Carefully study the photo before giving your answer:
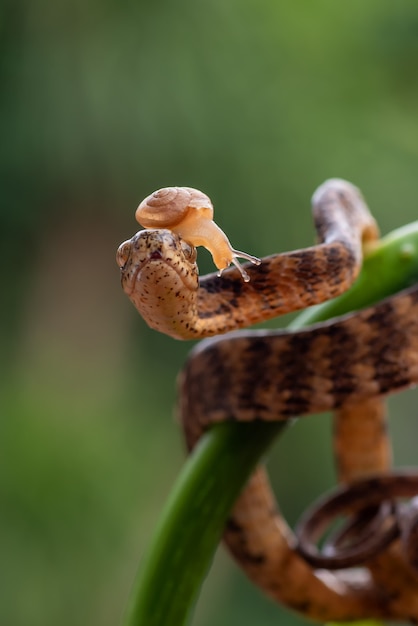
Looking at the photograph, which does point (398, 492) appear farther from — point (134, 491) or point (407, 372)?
point (134, 491)

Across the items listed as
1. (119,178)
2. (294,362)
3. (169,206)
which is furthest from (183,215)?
(119,178)

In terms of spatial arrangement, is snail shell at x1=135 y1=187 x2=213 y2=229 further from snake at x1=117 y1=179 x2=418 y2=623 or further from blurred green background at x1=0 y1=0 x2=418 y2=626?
blurred green background at x1=0 y1=0 x2=418 y2=626

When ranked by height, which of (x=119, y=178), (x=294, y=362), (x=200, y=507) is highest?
(x=119, y=178)

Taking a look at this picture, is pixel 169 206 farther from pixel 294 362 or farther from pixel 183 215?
pixel 294 362

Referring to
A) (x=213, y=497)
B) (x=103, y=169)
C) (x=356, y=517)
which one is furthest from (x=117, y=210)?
(x=213, y=497)

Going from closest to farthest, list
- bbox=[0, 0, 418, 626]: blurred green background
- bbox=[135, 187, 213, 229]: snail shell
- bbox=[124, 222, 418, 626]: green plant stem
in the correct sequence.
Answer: bbox=[135, 187, 213, 229]: snail shell < bbox=[124, 222, 418, 626]: green plant stem < bbox=[0, 0, 418, 626]: blurred green background

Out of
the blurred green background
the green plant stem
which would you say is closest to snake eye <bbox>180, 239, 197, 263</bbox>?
the green plant stem
